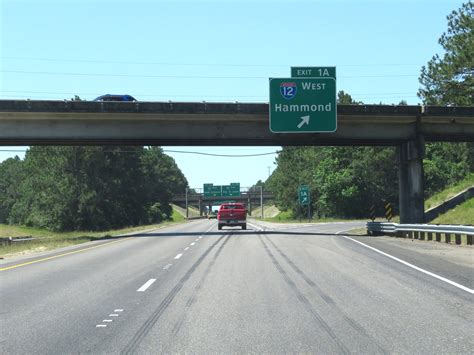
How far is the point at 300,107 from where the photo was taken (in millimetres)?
32656

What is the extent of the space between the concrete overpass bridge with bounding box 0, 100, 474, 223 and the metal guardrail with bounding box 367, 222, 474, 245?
3.38 metres

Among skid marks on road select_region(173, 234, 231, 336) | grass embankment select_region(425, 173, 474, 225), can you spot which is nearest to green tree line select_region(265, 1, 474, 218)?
grass embankment select_region(425, 173, 474, 225)

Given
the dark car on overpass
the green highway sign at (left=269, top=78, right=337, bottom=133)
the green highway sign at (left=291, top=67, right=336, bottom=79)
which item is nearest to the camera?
the green highway sign at (left=269, top=78, right=337, bottom=133)

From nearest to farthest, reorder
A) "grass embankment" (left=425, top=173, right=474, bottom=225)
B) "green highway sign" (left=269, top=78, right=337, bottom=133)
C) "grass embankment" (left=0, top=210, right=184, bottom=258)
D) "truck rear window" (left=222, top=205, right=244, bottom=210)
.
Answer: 1. "grass embankment" (left=0, top=210, right=184, bottom=258)
2. "green highway sign" (left=269, top=78, right=337, bottom=133)
3. "grass embankment" (left=425, top=173, right=474, bottom=225)
4. "truck rear window" (left=222, top=205, right=244, bottom=210)

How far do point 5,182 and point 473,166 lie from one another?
135656mm

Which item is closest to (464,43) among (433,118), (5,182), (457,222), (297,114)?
(433,118)

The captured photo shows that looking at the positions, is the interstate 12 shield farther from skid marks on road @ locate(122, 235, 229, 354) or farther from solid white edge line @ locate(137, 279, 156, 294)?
solid white edge line @ locate(137, 279, 156, 294)

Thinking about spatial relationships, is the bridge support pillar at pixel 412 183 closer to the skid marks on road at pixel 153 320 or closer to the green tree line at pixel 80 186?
the skid marks on road at pixel 153 320

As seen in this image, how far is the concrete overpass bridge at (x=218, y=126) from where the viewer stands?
32.8 metres

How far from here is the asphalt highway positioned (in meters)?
7.01

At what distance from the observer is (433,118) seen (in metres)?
34.5

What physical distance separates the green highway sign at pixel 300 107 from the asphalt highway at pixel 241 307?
1644cm

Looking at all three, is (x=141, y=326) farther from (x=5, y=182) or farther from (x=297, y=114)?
(x=5, y=182)

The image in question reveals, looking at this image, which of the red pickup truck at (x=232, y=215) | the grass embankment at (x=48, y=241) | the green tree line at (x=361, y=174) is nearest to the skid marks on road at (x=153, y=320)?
the grass embankment at (x=48, y=241)
